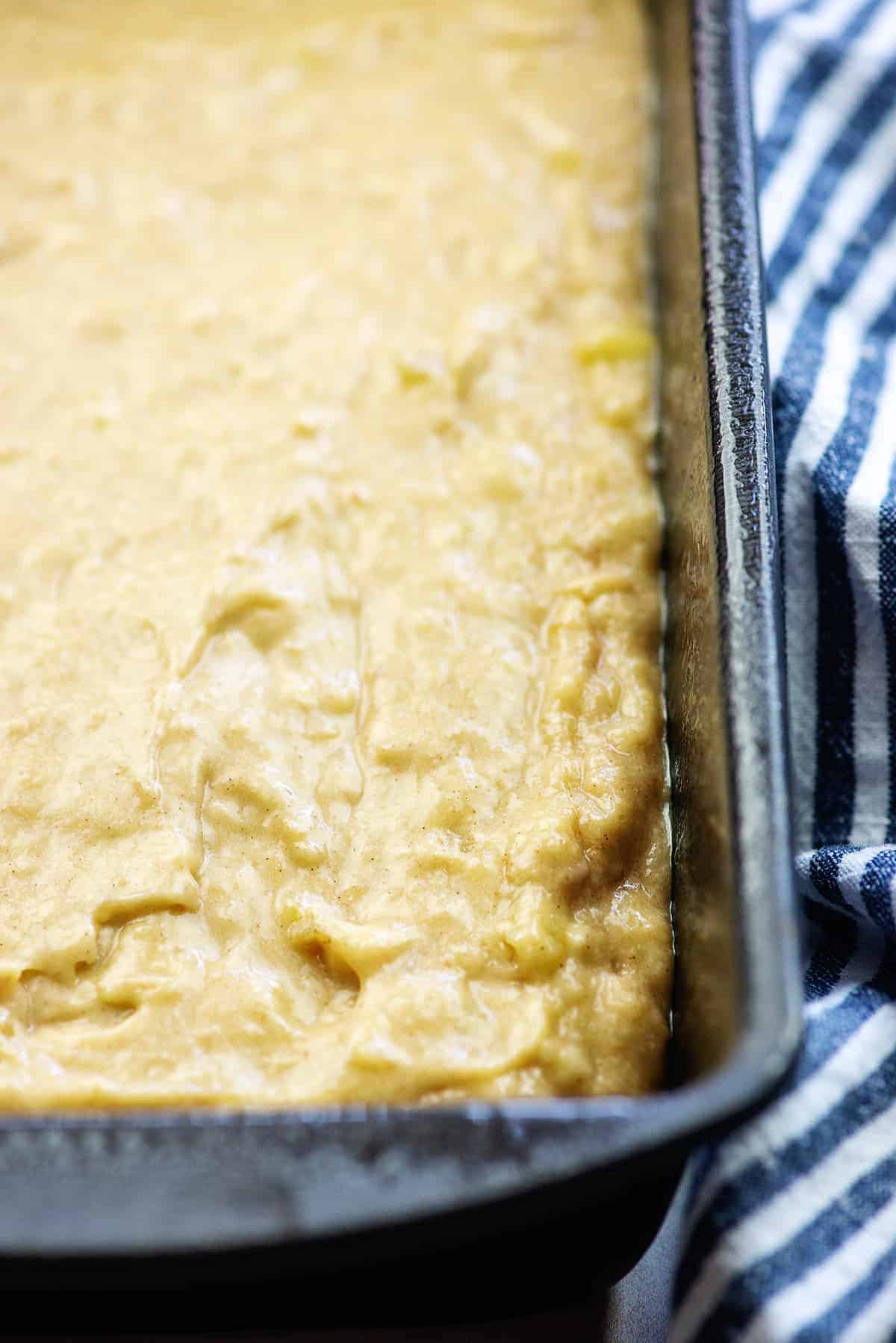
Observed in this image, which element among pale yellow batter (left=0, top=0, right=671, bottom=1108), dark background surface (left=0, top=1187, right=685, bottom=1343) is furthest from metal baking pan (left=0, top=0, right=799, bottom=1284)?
pale yellow batter (left=0, top=0, right=671, bottom=1108)

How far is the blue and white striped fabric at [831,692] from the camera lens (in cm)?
106

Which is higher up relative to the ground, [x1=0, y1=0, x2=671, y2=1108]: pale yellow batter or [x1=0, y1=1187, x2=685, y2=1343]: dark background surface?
[x1=0, y1=0, x2=671, y2=1108]: pale yellow batter

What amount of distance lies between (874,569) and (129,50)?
4.58ft

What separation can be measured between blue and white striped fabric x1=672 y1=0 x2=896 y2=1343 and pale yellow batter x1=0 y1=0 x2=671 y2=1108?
141mm

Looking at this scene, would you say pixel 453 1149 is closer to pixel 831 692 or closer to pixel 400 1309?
pixel 400 1309

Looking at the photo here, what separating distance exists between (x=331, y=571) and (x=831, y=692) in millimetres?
527

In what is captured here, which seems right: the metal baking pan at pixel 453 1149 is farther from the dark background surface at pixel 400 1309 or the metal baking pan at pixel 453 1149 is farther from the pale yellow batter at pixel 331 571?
the pale yellow batter at pixel 331 571

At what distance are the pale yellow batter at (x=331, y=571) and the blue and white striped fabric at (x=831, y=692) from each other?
0.46 ft

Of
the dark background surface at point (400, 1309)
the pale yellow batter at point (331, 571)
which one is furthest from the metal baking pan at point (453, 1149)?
the pale yellow batter at point (331, 571)

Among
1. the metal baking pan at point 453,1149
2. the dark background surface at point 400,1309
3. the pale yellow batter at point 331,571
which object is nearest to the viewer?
the metal baking pan at point 453,1149

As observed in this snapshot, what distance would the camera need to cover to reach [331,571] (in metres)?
1.43

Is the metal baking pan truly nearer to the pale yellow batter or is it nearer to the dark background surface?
the dark background surface

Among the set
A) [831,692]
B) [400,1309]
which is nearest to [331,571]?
[831,692]

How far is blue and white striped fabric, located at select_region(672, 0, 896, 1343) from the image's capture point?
1063mm
